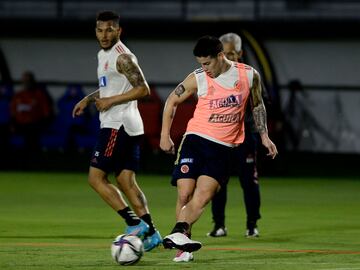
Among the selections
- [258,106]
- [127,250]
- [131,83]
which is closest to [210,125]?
[258,106]

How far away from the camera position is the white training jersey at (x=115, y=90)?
12328 millimetres

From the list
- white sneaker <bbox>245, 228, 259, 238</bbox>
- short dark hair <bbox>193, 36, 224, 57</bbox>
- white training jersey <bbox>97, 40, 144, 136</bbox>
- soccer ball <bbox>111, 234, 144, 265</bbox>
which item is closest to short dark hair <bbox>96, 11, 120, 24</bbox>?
white training jersey <bbox>97, 40, 144, 136</bbox>

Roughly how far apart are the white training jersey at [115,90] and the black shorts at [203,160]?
41.8 inches

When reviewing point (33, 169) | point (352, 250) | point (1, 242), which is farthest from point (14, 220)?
point (33, 169)

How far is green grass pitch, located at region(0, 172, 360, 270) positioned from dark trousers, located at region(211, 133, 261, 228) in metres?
0.27

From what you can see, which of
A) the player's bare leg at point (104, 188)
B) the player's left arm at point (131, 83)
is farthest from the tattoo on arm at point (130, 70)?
the player's bare leg at point (104, 188)

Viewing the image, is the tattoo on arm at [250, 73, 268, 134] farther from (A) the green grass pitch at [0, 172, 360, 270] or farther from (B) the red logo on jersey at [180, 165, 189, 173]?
(A) the green grass pitch at [0, 172, 360, 270]

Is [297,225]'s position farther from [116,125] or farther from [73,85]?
[73,85]

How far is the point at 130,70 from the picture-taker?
12.3 metres

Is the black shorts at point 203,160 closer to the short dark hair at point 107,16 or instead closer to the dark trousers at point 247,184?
the short dark hair at point 107,16

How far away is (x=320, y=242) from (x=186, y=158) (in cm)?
245

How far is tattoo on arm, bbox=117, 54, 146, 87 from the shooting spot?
12191mm

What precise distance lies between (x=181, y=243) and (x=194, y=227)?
4171 millimetres

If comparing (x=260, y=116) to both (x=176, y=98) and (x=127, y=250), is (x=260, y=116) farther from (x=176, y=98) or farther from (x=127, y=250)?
(x=127, y=250)
